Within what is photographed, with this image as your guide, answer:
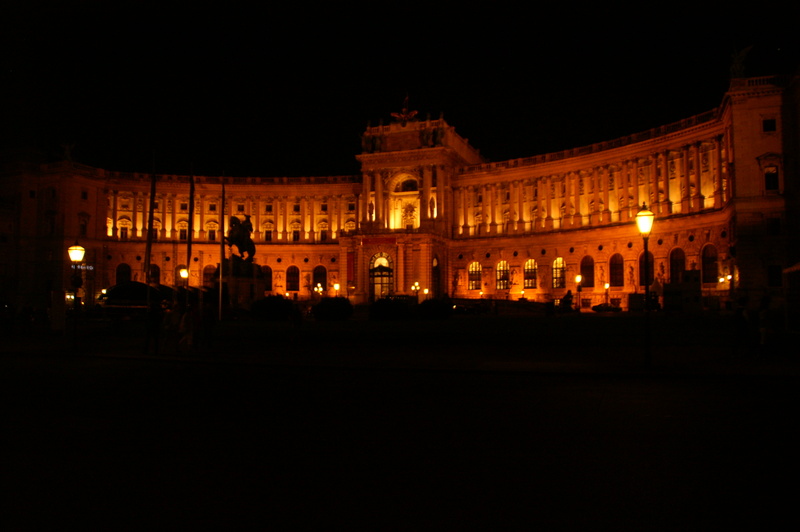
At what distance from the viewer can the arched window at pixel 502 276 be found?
3312 inches

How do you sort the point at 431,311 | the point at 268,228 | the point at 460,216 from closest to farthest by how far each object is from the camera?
the point at 431,311 → the point at 460,216 → the point at 268,228

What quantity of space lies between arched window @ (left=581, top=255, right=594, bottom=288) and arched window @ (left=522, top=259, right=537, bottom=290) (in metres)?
6.56

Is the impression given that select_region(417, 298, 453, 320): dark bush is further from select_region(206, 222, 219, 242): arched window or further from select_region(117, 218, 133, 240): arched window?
select_region(117, 218, 133, 240): arched window

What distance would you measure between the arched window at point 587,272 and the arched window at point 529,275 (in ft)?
21.5

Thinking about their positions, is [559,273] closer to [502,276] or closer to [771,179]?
[502,276]

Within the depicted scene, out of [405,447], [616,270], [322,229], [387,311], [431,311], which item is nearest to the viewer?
[405,447]

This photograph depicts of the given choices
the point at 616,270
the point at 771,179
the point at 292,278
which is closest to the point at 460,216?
the point at 616,270

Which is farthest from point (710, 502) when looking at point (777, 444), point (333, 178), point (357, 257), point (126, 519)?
point (333, 178)

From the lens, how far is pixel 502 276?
8475cm

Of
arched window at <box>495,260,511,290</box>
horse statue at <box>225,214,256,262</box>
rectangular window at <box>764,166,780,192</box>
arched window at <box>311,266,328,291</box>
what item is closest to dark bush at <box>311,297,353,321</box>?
horse statue at <box>225,214,256,262</box>

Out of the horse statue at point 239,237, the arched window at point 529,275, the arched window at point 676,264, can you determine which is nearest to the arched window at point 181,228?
the horse statue at point 239,237

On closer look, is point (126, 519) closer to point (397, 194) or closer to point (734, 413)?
point (734, 413)

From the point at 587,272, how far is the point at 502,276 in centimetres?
1154

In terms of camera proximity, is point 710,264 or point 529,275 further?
point 529,275
